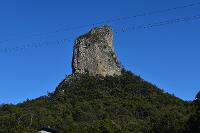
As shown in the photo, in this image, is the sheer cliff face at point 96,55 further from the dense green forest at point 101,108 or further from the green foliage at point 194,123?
the green foliage at point 194,123

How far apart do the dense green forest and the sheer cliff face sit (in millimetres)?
1910

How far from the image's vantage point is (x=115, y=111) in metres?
134

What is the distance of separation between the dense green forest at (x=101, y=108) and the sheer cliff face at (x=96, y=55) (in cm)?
191

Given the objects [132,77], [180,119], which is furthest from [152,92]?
[180,119]

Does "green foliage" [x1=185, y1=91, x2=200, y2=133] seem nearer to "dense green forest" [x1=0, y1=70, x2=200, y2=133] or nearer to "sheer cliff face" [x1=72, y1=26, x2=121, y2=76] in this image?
"dense green forest" [x1=0, y1=70, x2=200, y2=133]

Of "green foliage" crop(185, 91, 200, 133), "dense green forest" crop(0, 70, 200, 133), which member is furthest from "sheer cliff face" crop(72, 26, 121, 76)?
"green foliage" crop(185, 91, 200, 133)

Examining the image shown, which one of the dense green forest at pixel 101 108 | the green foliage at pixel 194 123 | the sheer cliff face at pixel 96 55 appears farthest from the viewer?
the sheer cliff face at pixel 96 55

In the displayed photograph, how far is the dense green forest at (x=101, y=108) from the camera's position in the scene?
106062mm

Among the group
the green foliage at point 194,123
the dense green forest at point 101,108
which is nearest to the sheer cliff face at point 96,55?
the dense green forest at point 101,108

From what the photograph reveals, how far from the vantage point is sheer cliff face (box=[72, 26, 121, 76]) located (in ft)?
520

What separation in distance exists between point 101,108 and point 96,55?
26693mm

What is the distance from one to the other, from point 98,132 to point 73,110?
49265 mm

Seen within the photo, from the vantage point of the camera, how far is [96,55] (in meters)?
160

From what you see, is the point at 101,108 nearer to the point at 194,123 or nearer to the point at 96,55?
the point at 96,55
